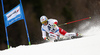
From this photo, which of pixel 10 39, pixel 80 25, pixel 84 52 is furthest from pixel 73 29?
pixel 84 52

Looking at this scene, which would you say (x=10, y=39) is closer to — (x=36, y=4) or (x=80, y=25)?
(x=36, y=4)

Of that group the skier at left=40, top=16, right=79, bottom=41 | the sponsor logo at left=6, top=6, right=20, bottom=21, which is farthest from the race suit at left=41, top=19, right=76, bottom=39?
the sponsor logo at left=6, top=6, right=20, bottom=21

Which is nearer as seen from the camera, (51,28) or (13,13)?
(51,28)

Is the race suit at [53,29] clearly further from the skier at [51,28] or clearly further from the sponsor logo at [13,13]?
the sponsor logo at [13,13]

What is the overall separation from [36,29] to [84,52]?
7345 mm

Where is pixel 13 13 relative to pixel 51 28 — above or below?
above

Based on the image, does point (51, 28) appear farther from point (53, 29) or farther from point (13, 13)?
A: point (13, 13)

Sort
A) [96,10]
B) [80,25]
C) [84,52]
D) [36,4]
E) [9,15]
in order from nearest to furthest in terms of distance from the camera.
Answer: [84,52] < [9,15] < [36,4] < [80,25] < [96,10]

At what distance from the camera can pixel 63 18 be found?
372 inches

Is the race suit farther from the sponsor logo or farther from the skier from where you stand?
the sponsor logo

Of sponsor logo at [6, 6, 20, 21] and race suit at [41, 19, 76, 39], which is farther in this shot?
sponsor logo at [6, 6, 20, 21]

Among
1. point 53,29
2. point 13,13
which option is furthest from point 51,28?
point 13,13

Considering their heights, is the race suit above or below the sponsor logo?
below

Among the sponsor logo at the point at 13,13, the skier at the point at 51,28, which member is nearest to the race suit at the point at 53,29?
the skier at the point at 51,28
